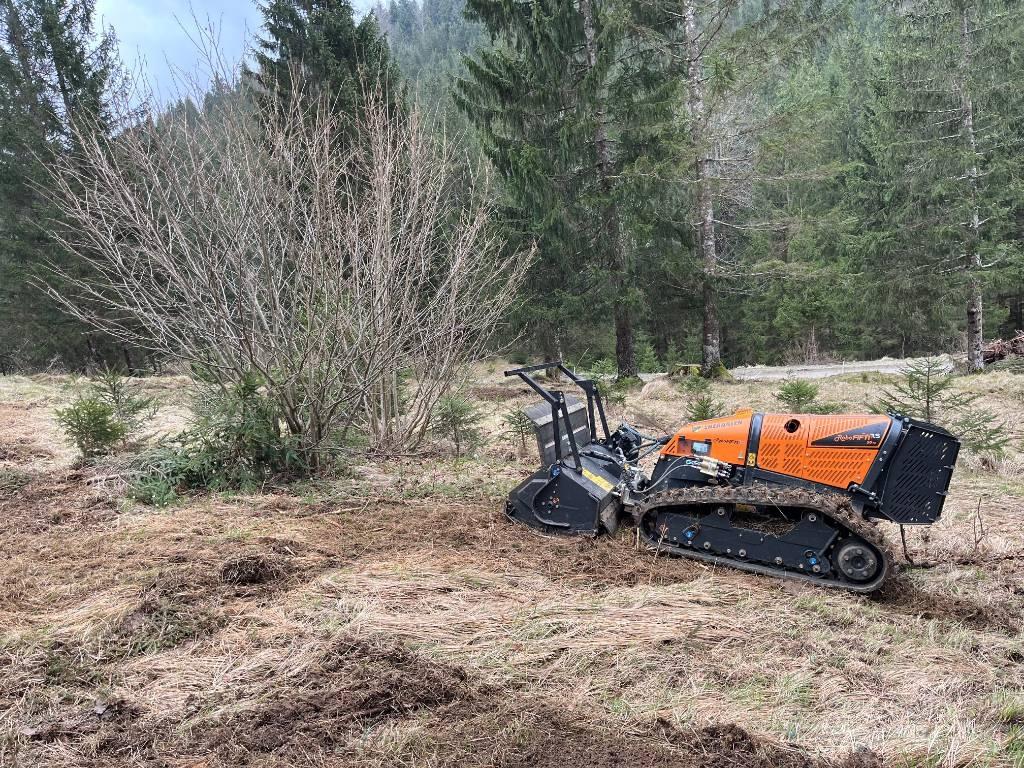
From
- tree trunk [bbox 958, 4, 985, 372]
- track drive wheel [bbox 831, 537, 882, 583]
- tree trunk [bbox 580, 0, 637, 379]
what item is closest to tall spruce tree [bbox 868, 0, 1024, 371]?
Result: tree trunk [bbox 958, 4, 985, 372]

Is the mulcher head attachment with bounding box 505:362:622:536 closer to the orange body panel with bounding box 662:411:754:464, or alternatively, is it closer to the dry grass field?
the dry grass field

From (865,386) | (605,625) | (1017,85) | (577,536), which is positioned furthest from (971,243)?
(605,625)

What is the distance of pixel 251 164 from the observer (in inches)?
266

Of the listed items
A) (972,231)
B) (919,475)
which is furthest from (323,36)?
(972,231)

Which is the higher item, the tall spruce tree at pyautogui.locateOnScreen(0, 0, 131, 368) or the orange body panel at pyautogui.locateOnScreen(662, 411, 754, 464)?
the tall spruce tree at pyautogui.locateOnScreen(0, 0, 131, 368)

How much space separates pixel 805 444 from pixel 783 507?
0.41 meters

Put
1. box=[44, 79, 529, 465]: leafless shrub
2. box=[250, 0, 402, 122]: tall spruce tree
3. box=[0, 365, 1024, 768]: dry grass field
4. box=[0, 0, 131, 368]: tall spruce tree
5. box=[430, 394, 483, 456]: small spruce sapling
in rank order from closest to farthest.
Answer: box=[0, 365, 1024, 768]: dry grass field
box=[44, 79, 529, 465]: leafless shrub
box=[430, 394, 483, 456]: small spruce sapling
box=[250, 0, 402, 122]: tall spruce tree
box=[0, 0, 131, 368]: tall spruce tree

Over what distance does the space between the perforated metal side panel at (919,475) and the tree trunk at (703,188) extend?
1097 centimetres

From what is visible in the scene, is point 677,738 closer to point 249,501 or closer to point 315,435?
point 249,501

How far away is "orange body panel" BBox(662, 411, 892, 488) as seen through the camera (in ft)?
13.0

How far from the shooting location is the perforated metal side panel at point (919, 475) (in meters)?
3.89

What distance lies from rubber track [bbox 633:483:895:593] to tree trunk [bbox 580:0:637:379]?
35.2 feet

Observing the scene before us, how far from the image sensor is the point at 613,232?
50.7 feet

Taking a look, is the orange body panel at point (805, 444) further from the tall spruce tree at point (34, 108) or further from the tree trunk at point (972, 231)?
the tall spruce tree at point (34, 108)
